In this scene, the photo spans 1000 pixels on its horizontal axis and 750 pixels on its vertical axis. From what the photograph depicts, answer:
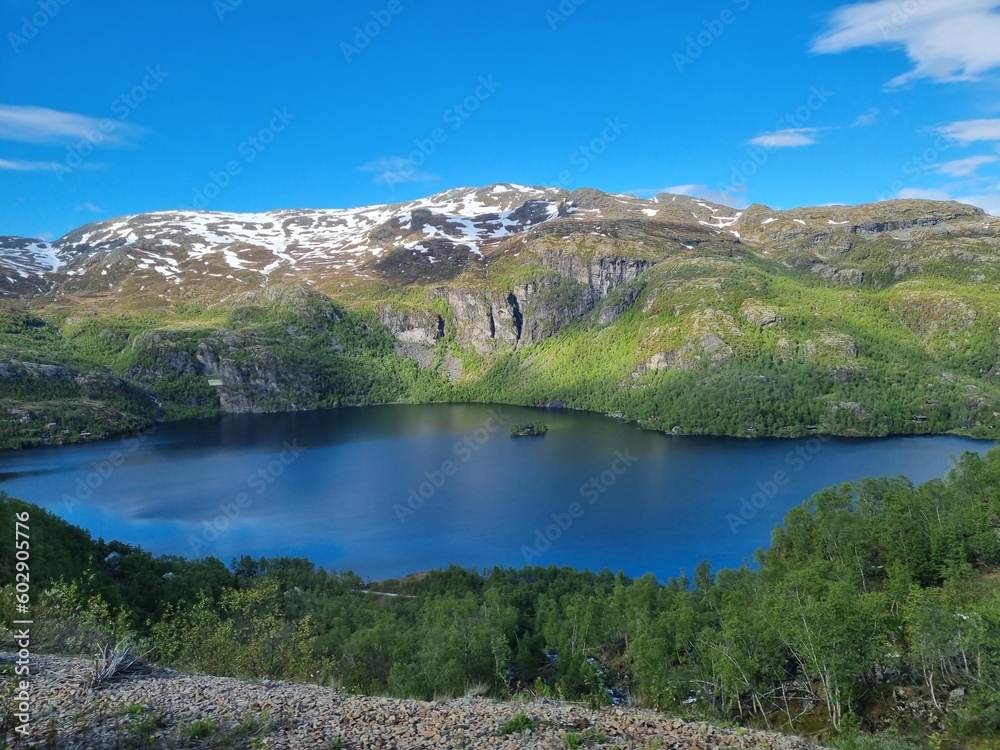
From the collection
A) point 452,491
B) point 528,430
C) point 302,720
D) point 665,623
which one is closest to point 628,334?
point 528,430

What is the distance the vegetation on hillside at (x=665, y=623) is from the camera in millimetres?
16625

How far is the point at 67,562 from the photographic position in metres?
30.0

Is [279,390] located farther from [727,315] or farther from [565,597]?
[565,597]

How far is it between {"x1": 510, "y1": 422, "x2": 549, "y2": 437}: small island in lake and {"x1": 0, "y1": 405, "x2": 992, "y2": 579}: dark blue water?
2821mm

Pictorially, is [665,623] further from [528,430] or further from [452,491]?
[528,430]

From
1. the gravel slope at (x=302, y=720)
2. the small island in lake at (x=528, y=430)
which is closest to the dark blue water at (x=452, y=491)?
the small island in lake at (x=528, y=430)

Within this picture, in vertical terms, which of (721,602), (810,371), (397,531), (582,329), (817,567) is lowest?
(397,531)

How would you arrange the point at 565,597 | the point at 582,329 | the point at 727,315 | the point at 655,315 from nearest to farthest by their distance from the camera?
the point at 565,597 < the point at 727,315 < the point at 655,315 < the point at 582,329

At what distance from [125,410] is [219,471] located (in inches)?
2171

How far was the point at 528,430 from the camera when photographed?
113 metres

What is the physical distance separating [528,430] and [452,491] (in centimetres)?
4150

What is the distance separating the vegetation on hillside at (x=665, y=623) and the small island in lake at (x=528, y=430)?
65616mm

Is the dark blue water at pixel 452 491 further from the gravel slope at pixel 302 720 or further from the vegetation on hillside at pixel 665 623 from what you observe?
the gravel slope at pixel 302 720

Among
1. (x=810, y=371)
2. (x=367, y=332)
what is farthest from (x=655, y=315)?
(x=367, y=332)
